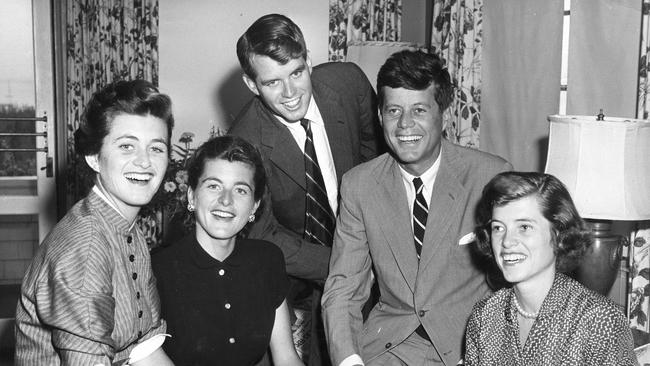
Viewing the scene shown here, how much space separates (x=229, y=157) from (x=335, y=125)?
0.61 meters

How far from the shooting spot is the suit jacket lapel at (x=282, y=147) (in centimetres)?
254

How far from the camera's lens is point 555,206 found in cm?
182

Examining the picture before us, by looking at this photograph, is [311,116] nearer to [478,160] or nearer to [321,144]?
[321,144]

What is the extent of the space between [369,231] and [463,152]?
0.40 m

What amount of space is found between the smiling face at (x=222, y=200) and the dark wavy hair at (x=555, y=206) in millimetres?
752

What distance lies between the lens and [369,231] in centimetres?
225

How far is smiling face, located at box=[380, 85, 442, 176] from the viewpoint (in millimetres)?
2164

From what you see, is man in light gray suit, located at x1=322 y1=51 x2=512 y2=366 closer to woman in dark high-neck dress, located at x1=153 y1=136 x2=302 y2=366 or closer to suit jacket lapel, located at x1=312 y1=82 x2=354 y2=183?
woman in dark high-neck dress, located at x1=153 y1=136 x2=302 y2=366

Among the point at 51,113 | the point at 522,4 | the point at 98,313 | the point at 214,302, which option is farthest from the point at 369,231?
the point at 51,113

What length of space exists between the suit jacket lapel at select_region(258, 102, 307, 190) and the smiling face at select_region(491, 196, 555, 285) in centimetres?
92

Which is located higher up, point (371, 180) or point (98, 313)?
point (371, 180)

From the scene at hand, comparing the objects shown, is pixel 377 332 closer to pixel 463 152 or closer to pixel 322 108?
pixel 463 152

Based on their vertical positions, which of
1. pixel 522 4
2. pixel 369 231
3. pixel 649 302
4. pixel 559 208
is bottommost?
pixel 649 302

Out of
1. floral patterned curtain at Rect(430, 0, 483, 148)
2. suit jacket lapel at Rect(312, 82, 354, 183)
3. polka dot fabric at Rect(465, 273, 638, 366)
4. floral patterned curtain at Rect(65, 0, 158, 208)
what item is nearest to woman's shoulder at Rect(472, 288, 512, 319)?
polka dot fabric at Rect(465, 273, 638, 366)
